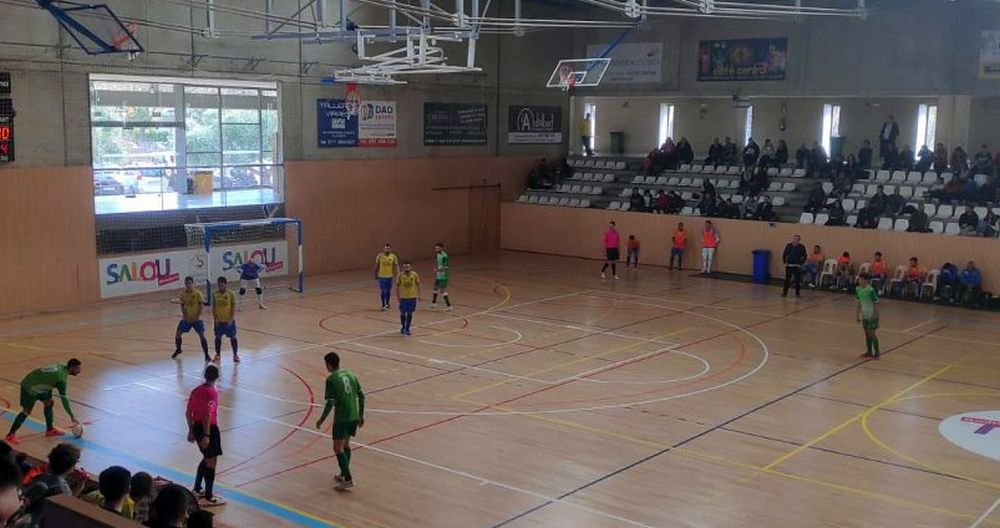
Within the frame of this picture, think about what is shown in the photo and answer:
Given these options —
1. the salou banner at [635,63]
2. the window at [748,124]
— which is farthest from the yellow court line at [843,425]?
the window at [748,124]

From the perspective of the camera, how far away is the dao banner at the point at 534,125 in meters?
34.1

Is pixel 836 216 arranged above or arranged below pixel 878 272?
above

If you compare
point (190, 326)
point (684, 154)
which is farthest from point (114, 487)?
point (684, 154)

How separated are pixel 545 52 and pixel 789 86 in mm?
8543

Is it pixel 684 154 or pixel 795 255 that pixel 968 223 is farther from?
pixel 684 154

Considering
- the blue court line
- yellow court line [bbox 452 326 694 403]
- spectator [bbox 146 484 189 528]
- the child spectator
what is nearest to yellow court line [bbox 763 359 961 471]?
yellow court line [bbox 452 326 694 403]

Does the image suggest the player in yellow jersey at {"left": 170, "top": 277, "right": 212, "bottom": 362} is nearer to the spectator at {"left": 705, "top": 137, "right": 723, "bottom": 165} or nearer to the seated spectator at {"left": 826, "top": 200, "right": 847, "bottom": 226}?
the seated spectator at {"left": 826, "top": 200, "right": 847, "bottom": 226}

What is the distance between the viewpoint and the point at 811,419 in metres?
14.3

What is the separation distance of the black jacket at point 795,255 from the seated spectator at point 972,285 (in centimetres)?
381

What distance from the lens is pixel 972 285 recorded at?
2417 centimetres

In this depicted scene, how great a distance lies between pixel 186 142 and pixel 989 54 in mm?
22593

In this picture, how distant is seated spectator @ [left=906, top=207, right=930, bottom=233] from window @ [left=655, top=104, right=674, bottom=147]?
55.2 feet

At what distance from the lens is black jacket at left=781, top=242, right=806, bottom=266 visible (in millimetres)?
25047

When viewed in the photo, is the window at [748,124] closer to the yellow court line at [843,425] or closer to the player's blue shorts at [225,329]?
the yellow court line at [843,425]
